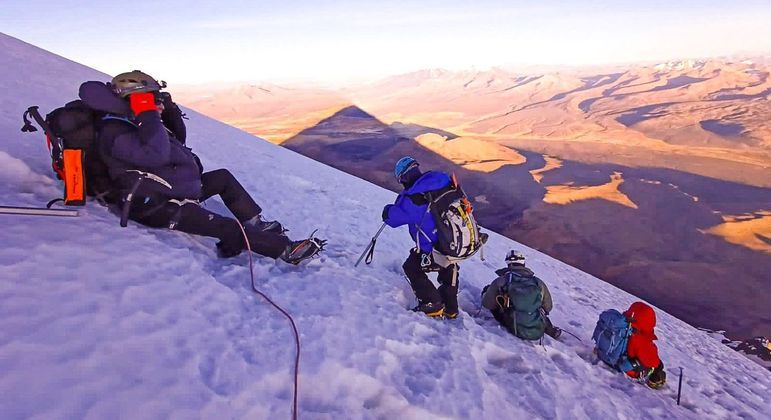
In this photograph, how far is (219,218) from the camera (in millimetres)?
3787

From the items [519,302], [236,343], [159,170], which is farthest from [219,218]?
[519,302]

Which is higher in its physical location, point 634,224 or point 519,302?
point 519,302

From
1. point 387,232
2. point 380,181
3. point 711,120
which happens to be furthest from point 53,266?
point 711,120

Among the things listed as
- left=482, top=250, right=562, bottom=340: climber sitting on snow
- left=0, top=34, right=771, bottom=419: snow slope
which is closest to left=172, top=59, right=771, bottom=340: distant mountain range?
left=482, top=250, right=562, bottom=340: climber sitting on snow

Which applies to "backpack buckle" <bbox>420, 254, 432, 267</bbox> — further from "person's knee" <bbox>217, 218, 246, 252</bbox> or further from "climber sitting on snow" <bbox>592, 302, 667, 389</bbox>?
"climber sitting on snow" <bbox>592, 302, 667, 389</bbox>

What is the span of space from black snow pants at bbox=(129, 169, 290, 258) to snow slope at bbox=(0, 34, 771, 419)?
5.3 inches

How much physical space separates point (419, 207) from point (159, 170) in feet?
7.22

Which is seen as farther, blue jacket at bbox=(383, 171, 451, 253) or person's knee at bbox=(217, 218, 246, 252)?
blue jacket at bbox=(383, 171, 451, 253)

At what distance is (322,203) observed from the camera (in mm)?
7195

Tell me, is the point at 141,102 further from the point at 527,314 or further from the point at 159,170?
the point at 527,314

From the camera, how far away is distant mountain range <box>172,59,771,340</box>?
1656 centimetres

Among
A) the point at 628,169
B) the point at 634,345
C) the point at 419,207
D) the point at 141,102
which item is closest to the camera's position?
the point at 141,102

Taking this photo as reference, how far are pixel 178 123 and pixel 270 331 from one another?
227 centimetres

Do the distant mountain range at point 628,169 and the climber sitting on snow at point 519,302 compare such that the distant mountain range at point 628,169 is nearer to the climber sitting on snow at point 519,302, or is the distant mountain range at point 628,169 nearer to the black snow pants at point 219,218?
the climber sitting on snow at point 519,302
